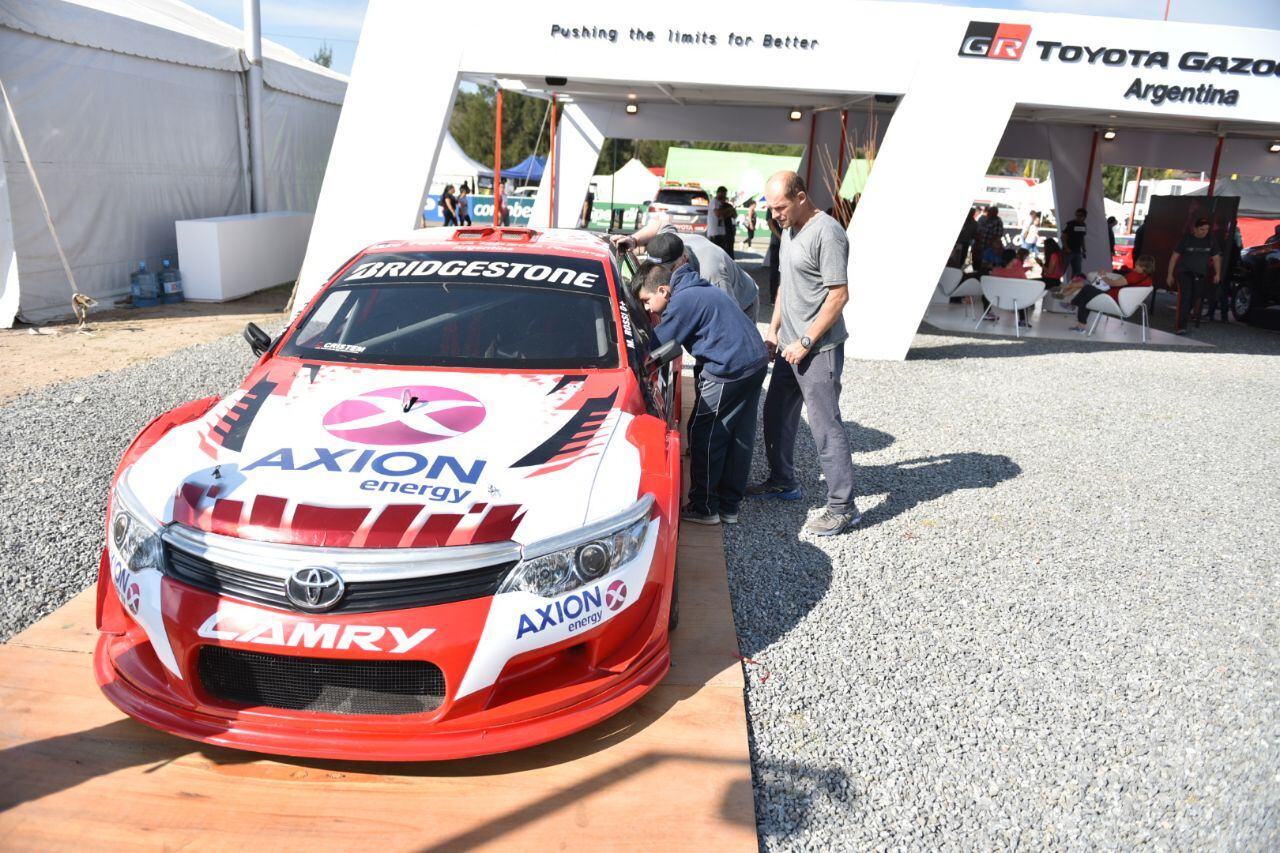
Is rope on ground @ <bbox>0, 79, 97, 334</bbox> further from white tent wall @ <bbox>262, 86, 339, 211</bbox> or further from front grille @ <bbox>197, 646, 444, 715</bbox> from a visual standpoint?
front grille @ <bbox>197, 646, 444, 715</bbox>

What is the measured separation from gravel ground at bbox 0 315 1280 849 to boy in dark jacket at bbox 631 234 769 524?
12.8 inches

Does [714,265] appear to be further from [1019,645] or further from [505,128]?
[505,128]

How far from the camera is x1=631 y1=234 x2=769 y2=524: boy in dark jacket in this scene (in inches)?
191

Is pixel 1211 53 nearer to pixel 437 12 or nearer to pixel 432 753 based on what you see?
pixel 437 12

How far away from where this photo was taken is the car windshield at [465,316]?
4.00 m

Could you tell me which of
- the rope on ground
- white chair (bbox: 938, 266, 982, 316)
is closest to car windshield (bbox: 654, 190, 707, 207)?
white chair (bbox: 938, 266, 982, 316)

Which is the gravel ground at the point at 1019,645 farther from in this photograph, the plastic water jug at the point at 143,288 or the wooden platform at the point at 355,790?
the plastic water jug at the point at 143,288

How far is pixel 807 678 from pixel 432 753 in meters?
1.60

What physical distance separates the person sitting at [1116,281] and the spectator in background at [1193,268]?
1580 millimetres

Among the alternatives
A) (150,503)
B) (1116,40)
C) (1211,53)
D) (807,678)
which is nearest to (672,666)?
(807,678)

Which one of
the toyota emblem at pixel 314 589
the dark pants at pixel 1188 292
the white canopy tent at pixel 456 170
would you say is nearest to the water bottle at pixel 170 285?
the toyota emblem at pixel 314 589

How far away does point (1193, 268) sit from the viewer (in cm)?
1485

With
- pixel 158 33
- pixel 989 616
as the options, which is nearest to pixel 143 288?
pixel 158 33

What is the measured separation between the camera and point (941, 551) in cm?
504
